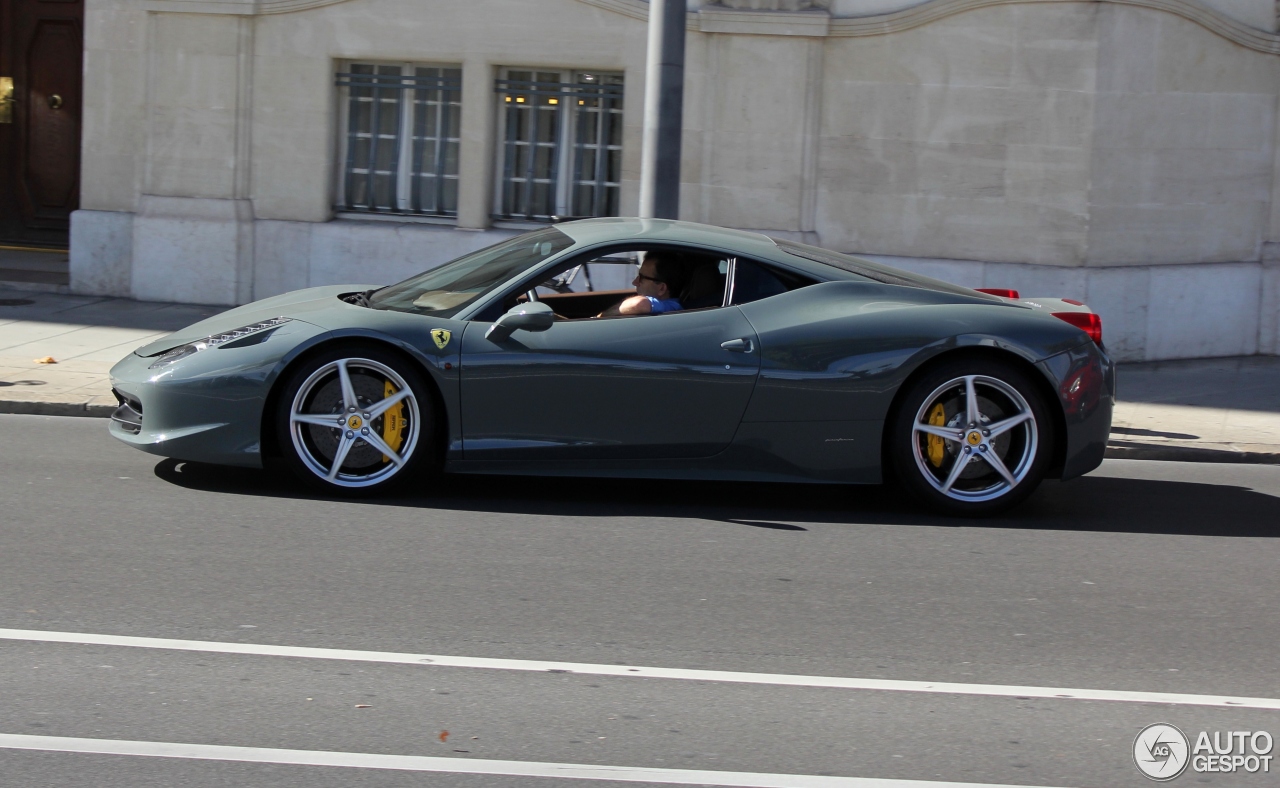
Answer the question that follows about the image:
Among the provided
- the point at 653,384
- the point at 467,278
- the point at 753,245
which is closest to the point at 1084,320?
the point at 753,245

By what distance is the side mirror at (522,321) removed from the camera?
21.2 feet

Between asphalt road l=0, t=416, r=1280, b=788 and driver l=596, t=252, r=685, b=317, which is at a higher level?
driver l=596, t=252, r=685, b=317

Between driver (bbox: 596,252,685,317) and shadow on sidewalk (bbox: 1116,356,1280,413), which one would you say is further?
shadow on sidewalk (bbox: 1116,356,1280,413)

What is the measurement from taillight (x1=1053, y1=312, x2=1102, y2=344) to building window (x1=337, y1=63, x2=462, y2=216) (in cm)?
733

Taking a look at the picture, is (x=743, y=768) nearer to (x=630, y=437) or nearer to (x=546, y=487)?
(x=630, y=437)

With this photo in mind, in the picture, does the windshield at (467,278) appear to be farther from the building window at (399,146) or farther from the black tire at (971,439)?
the building window at (399,146)

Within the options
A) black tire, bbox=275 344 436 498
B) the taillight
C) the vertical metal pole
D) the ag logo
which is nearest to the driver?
black tire, bbox=275 344 436 498

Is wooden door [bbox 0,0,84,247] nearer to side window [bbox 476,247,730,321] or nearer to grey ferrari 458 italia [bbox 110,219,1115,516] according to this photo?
grey ferrari 458 italia [bbox 110,219,1115,516]

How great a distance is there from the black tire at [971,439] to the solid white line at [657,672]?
7.55ft

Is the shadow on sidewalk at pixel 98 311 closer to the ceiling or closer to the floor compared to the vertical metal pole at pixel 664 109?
closer to the floor

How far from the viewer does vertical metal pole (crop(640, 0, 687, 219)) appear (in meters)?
9.64

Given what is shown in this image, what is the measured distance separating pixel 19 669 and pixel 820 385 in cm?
360

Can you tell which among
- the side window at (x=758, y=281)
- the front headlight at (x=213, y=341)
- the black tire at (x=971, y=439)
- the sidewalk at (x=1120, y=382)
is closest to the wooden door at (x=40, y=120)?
the sidewalk at (x=1120, y=382)

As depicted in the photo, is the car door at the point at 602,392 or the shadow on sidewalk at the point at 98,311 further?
the shadow on sidewalk at the point at 98,311
